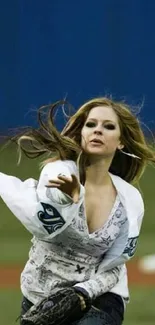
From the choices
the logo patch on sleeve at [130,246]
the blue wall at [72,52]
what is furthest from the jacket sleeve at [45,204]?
the blue wall at [72,52]

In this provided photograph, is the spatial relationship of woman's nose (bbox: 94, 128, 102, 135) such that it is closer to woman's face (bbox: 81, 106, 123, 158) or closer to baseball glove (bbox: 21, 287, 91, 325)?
woman's face (bbox: 81, 106, 123, 158)

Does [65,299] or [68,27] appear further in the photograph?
[68,27]

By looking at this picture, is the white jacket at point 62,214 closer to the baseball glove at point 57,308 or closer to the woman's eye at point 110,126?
the baseball glove at point 57,308

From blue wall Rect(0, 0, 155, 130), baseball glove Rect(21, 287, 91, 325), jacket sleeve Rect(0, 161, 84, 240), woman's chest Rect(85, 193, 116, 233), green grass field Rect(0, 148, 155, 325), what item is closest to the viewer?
jacket sleeve Rect(0, 161, 84, 240)

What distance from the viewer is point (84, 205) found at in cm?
583

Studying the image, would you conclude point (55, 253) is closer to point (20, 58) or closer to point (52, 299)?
point (52, 299)

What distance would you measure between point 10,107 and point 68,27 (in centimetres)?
165

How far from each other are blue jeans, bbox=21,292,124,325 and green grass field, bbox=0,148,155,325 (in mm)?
1878

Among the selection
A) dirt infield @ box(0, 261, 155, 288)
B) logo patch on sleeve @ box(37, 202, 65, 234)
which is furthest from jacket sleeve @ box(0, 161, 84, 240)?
dirt infield @ box(0, 261, 155, 288)

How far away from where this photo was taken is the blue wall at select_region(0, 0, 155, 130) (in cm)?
1823

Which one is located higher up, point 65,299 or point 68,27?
point 68,27

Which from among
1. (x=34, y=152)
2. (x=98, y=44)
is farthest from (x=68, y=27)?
(x=34, y=152)

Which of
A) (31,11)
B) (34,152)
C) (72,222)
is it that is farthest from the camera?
(31,11)

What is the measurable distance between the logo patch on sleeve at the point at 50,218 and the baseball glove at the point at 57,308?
1.17 ft
